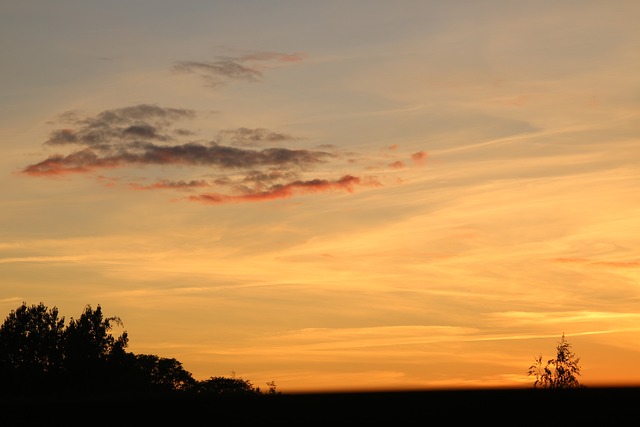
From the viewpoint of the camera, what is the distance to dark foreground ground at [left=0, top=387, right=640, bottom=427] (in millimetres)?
39031

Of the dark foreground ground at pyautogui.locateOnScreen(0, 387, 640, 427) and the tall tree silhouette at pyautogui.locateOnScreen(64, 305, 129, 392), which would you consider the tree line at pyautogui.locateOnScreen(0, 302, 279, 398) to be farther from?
the dark foreground ground at pyautogui.locateOnScreen(0, 387, 640, 427)

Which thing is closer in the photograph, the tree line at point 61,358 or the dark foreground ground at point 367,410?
the dark foreground ground at point 367,410

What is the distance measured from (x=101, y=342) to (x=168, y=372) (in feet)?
96.6

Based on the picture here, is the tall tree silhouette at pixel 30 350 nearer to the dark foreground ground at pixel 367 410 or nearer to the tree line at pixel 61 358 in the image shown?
the tree line at pixel 61 358

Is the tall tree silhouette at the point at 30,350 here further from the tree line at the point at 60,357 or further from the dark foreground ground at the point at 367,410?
the dark foreground ground at the point at 367,410

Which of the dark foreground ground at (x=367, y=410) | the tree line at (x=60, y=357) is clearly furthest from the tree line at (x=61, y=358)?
the dark foreground ground at (x=367, y=410)

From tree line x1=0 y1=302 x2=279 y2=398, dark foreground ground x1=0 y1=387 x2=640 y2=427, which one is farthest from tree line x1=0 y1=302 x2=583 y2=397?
dark foreground ground x1=0 y1=387 x2=640 y2=427

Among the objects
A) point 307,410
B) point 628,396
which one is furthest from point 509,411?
point 307,410

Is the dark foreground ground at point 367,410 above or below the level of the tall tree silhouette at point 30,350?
below

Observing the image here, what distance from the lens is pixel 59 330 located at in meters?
138

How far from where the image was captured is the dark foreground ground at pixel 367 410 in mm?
39031

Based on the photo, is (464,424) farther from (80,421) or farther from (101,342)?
(101,342)

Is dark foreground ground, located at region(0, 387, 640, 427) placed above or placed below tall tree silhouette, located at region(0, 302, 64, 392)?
below

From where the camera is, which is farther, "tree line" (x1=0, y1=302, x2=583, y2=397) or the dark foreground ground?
"tree line" (x1=0, y1=302, x2=583, y2=397)
